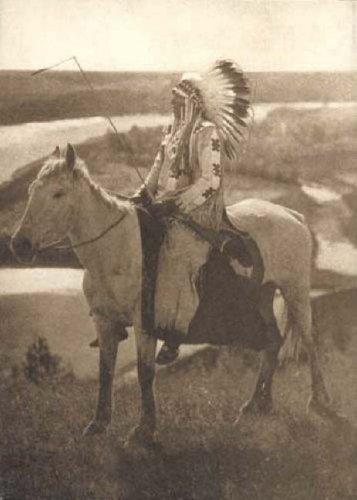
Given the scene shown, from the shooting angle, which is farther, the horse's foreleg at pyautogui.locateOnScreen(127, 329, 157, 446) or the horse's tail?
the horse's tail

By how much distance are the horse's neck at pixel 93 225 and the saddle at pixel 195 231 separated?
0.09 metres

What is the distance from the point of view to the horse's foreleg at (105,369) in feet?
10.8

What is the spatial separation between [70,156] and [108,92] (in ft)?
1.31

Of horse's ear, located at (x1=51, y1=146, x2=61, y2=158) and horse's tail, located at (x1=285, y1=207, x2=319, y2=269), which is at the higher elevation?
horse's ear, located at (x1=51, y1=146, x2=61, y2=158)

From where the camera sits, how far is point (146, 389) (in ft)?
10.8

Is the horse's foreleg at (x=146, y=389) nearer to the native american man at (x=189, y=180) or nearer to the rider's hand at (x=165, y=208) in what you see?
the native american man at (x=189, y=180)

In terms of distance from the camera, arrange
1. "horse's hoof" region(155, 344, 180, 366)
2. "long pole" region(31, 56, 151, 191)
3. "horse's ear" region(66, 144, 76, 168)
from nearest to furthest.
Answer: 1. "horse's ear" region(66, 144, 76, 168)
2. "horse's hoof" region(155, 344, 180, 366)
3. "long pole" region(31, 56, 151, 191)

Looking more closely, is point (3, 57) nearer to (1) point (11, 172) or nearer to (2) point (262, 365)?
(1) point (11, 172)

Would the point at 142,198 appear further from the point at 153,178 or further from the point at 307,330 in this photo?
the point at 307,330

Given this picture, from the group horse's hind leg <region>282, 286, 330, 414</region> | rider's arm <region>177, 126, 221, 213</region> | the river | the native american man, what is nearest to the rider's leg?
the native american man

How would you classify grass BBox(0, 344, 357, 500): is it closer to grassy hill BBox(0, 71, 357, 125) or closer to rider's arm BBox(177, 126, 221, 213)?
rider's arm BBox(177, 126, 221, 213)

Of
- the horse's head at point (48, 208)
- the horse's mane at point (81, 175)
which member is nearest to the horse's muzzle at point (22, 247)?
the horse's head at point (48, 208)

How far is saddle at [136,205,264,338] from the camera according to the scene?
3.27 meters

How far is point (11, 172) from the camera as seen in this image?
11.3 feet
